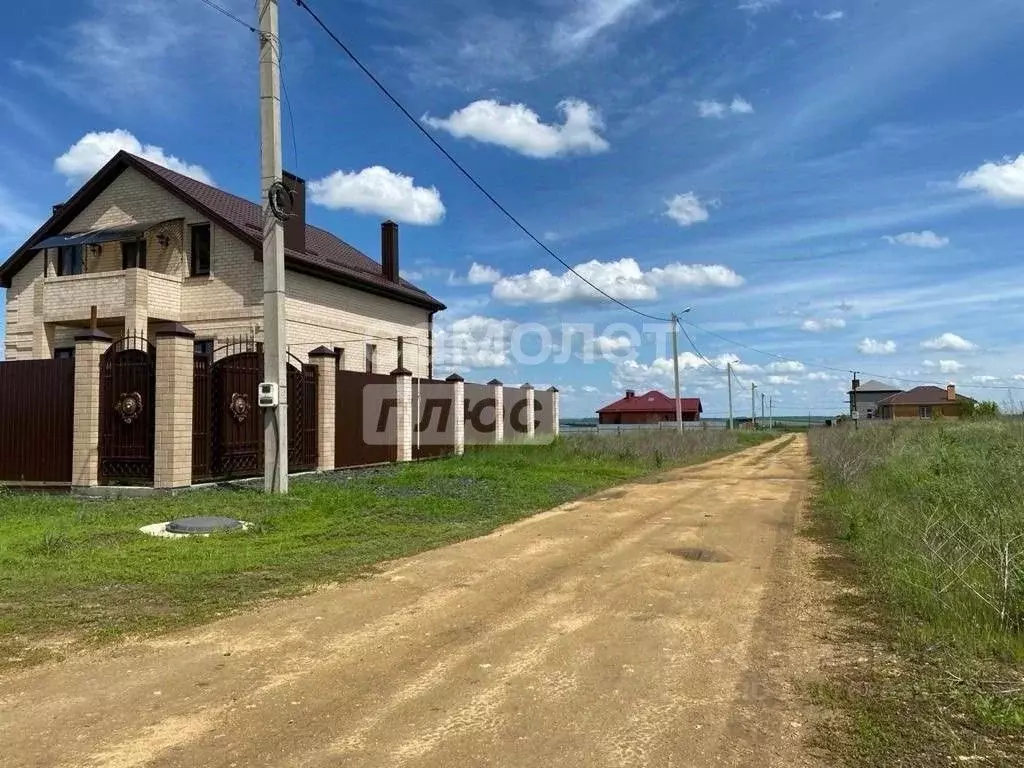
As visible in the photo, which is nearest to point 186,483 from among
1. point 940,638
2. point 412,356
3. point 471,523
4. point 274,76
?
point 471,523

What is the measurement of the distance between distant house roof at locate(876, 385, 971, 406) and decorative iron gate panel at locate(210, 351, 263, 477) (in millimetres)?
83804

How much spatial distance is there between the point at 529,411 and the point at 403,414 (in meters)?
10.9

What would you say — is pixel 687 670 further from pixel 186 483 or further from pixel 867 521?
pixel 186 483

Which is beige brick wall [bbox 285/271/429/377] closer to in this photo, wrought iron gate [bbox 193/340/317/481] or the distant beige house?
the distant beige house

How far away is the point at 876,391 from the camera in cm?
10800

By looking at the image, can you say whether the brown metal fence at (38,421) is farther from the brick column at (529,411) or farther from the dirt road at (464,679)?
the brick column at (529,411)

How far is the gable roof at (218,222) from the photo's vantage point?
1925cm

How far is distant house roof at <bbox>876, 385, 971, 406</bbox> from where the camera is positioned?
8288cm

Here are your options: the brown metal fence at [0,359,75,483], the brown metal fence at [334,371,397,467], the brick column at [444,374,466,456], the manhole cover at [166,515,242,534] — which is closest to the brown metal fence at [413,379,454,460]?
the brick column at [444,374,466,456]

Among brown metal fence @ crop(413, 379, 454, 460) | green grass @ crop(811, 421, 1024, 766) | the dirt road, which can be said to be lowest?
the dirt road

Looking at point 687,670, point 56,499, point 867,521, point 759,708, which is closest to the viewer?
point 759,708

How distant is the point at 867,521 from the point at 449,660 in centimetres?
645

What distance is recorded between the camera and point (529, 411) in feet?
96.5

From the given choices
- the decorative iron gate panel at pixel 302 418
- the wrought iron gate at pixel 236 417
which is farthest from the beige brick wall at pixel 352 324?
the wrought iron gate at pixel 236 417
